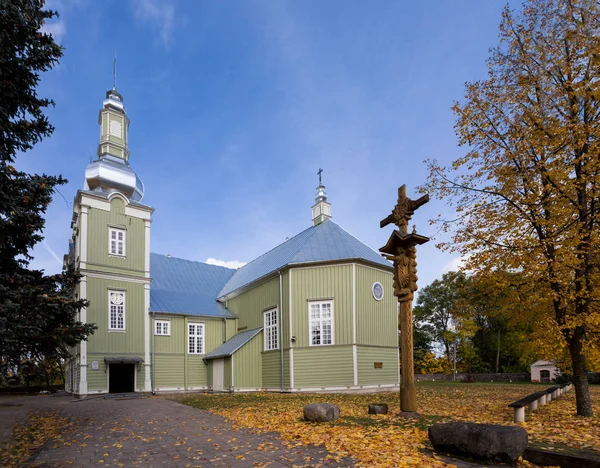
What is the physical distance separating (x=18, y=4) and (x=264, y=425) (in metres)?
9.66

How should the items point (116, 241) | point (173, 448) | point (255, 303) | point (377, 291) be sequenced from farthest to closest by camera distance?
point (255, 303)
point (116, 241)
point (377, 291)
point (173, 448)

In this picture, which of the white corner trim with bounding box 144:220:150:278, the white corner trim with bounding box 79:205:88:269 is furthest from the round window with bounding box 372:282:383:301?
the white corner trim with bounding box 79:205:88:269

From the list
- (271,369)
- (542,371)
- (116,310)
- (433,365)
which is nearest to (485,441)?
(271,369)

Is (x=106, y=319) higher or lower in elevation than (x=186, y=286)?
lower

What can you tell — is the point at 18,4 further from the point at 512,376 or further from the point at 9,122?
the point at 512,376

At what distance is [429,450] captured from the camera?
6887 millimetres

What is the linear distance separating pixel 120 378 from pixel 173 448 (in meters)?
21.6

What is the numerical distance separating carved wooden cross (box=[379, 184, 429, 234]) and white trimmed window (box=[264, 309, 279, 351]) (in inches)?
554

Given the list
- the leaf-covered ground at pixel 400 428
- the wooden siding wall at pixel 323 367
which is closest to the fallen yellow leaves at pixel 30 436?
the leaf-covered ground at pixel 400 428

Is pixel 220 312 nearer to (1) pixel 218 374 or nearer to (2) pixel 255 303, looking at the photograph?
(2) pixel 255 303

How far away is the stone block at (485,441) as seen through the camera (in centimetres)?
597

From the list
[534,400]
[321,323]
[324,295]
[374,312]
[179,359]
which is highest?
[324,295]

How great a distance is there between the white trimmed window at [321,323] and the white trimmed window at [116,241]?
11237 millimetres

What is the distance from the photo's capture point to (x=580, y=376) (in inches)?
413
